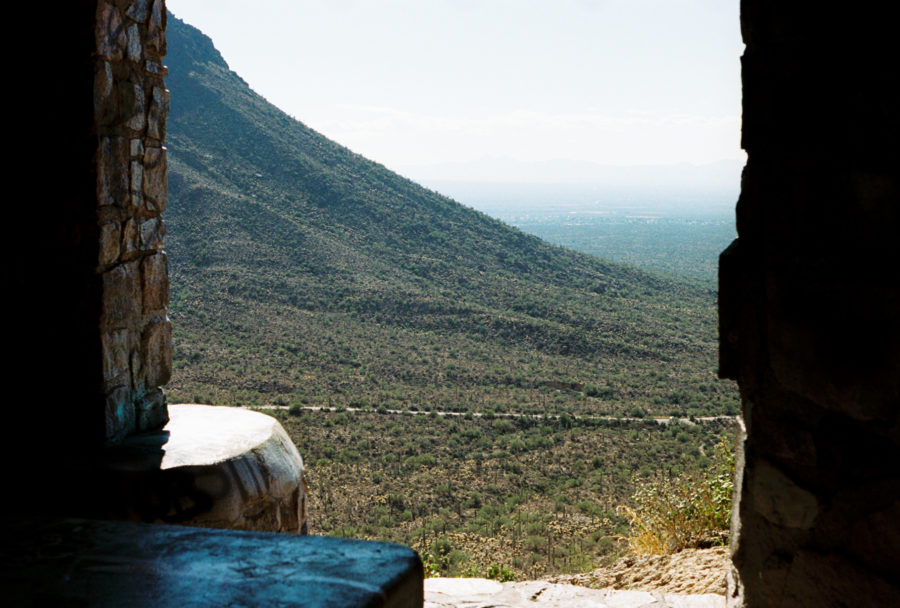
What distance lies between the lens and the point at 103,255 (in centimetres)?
319

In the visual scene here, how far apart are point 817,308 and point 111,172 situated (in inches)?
112

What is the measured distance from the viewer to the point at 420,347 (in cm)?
2181

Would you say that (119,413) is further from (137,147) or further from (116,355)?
(137,147)

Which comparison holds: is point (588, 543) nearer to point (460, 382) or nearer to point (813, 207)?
point (813, 207)

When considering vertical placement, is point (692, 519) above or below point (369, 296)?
above

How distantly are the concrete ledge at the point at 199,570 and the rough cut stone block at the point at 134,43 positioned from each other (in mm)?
2136

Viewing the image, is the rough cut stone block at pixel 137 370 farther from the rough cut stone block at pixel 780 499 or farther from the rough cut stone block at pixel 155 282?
the rough cut stone block at pixel 780 499

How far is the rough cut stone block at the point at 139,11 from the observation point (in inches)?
132

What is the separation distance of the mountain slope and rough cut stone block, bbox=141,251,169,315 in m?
11.9

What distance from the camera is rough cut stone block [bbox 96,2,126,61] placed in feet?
10.3

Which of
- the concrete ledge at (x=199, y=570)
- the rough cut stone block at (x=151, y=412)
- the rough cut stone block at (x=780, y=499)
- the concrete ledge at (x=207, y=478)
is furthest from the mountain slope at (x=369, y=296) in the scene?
the rough cut stone block at (x=780, y=499)

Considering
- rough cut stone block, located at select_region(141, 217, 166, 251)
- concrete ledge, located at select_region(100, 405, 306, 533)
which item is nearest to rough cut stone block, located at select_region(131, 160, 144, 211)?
rough cut stone block, located at select_region(141, 217, 166, 251)

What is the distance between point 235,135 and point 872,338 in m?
39.0

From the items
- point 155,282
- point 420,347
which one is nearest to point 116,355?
point 155,282
